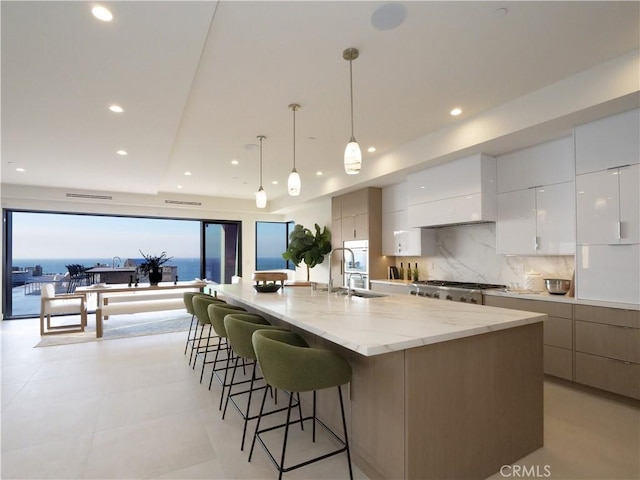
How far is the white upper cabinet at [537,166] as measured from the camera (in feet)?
11.0

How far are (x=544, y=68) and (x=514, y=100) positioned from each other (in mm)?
519

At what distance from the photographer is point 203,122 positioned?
3652mm

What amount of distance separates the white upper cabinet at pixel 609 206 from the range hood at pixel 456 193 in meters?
0.98

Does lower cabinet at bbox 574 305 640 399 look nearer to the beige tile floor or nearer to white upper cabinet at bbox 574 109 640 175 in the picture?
the beige tile floor

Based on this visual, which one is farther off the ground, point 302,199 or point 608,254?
point 302,199

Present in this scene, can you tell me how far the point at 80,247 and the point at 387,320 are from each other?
10108mm

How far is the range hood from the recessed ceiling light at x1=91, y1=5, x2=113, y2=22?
3.68 m

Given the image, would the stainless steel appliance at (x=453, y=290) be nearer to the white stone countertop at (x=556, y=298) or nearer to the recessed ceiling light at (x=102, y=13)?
the white stone countertop at (x=556, y=298)

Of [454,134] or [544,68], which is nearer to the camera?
[544,68]

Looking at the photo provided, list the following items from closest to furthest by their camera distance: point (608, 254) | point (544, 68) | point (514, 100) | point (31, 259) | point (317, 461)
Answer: point (317, 461)
point (544, 68)
point (608, 254)
point (514, 100)
point (31, 259)

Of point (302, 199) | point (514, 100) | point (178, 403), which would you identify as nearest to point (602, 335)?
point (514, 100)

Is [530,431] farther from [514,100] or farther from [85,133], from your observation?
[85,133]

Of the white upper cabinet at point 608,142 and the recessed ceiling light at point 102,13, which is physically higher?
the recessed ceiling light at point 102,13

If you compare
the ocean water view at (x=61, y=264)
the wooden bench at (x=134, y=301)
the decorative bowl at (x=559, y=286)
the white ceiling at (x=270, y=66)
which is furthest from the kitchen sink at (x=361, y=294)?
the ocean water view at (x=61, y=264)
